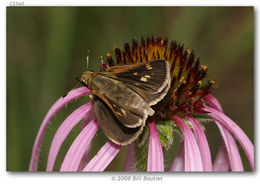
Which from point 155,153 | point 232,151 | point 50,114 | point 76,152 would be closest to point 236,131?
point 232,151

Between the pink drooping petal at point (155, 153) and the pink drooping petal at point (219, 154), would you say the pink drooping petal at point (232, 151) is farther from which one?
the pink drooping petal at point (155, 153)

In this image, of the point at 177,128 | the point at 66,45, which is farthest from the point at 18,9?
the point at 177,128

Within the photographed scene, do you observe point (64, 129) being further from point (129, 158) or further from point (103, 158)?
point (129, 158)

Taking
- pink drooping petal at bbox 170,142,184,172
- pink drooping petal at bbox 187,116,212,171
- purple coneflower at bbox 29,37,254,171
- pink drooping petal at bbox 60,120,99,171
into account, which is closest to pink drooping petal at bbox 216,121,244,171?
purple coneflower at bbox 29,37,254,171

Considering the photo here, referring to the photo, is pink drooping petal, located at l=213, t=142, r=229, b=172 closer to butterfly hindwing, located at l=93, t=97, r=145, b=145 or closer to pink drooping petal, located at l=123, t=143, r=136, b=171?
pink drooping petal, located at l=123, t=143, r=136, b=171

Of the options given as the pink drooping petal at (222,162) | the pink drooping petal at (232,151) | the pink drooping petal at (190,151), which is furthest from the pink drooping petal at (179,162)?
Answer: the pink drooping petal at (190,151)

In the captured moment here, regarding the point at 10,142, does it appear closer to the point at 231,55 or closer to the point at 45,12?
the point at 45,12
